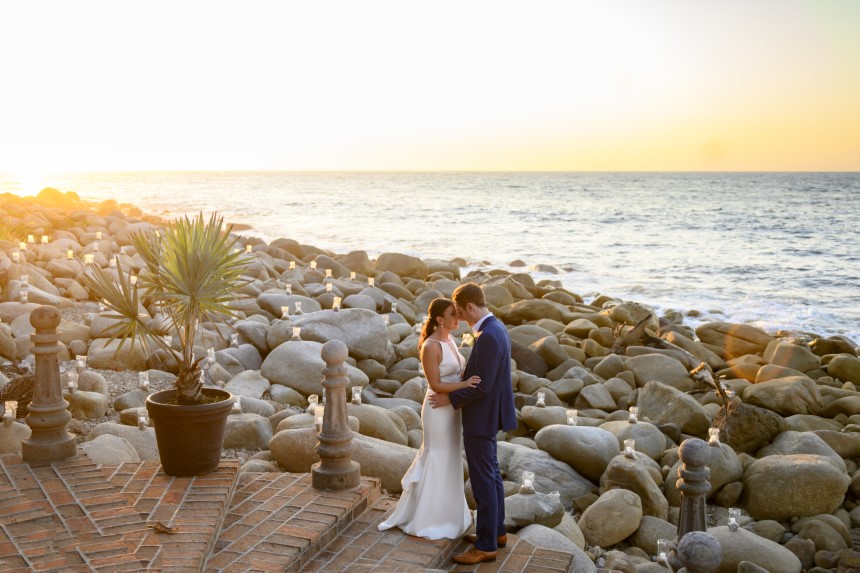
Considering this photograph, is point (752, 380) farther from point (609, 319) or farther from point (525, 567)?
point (525, 567)

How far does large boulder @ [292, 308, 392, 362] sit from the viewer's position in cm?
1101

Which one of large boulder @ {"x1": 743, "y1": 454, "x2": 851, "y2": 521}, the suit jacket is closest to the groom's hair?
the suit jacket

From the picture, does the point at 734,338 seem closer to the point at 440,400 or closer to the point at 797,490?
the point at 797,490

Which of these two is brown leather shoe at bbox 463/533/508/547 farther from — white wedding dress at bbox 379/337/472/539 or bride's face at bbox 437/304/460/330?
bride's face at bbox 437/304/460/330

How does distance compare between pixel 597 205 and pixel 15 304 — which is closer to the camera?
pixel 15 304

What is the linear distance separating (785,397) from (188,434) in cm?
832

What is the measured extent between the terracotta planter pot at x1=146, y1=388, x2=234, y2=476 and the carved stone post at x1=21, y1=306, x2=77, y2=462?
2.25ft

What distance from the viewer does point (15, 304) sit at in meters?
10.6

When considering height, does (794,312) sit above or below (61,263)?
below

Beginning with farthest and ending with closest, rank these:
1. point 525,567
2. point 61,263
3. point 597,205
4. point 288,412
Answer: point 597,205 → point 61,263 → point 288,412 → point 525,567

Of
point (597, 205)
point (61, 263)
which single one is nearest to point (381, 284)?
point (61, 263)

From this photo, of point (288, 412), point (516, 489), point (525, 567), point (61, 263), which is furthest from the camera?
point (61, 263)

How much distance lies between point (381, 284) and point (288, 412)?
944 cm

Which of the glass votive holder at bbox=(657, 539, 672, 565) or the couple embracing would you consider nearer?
the couple embracing
